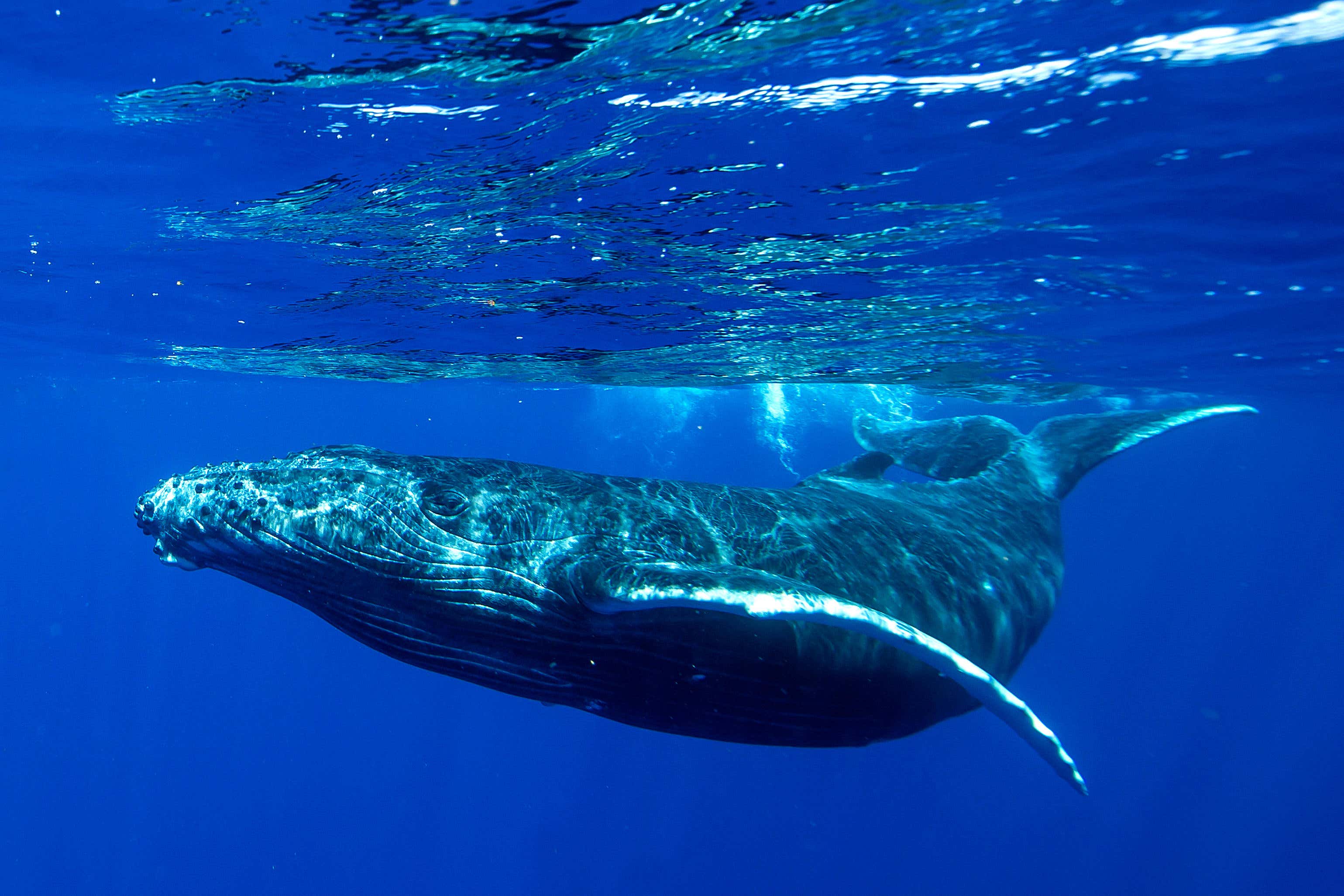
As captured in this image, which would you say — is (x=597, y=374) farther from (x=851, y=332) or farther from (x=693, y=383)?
(x=851, y=332)

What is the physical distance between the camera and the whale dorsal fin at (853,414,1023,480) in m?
11.6

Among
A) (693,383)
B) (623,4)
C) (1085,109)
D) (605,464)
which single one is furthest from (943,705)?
(605,464)

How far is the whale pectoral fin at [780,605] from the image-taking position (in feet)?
15.5

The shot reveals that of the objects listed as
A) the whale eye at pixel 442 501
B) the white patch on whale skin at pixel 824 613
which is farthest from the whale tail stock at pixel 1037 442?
the whale eye at pixel 442 501

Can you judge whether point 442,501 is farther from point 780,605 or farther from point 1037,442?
point 1037,442

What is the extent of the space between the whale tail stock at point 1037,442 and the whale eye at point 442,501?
7.79 m

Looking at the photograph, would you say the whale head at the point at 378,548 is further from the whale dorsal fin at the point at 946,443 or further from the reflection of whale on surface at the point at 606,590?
the whale dorsal fin at the point at 946,443

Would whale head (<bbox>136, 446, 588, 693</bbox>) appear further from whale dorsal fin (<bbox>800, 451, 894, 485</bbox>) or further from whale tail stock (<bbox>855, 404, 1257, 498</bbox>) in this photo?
whale tail stock (<bbox>855, 404, 1257, 498</bbox>)

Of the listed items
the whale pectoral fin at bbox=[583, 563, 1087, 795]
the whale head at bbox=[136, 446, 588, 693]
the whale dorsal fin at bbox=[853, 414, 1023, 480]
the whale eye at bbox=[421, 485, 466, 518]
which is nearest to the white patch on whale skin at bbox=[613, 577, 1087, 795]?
the whale pectoral fin at bbox=[583, 563, 1087, 795]

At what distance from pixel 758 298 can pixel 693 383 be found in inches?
627

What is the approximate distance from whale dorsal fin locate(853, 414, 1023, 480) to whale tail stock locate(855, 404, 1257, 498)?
15 millimetres

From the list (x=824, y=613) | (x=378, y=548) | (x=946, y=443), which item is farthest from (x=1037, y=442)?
(x=378, y=548)

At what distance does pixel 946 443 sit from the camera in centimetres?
1255

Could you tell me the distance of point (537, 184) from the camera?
9.54m
